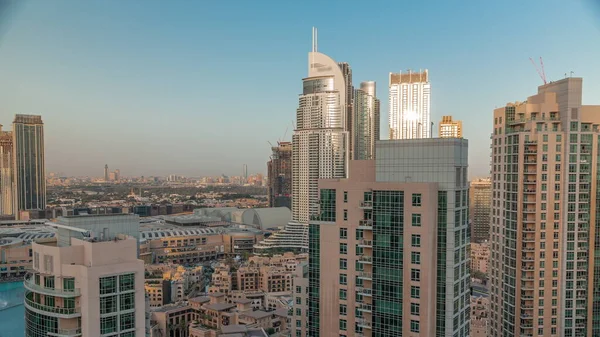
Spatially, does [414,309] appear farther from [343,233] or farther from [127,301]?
[127,301]

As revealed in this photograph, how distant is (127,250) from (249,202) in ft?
137

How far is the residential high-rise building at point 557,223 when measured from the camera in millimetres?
6836

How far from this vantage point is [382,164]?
5324mm

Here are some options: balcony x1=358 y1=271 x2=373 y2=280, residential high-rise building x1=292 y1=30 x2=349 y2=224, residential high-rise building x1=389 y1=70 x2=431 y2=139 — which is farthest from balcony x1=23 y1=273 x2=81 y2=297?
residential high-rise building x1=389 y1=70 x2=431 y2=139

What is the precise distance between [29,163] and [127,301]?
1021 inches

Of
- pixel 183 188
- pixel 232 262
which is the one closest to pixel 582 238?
pixel 232 262

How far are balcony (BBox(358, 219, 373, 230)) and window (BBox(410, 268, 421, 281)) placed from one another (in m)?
0.69

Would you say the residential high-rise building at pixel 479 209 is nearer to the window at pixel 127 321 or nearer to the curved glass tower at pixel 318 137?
the curved glass tower at pixel 318 137

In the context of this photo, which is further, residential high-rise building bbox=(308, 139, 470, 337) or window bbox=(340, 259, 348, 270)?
window bbox=(340, 259, 348, 270)

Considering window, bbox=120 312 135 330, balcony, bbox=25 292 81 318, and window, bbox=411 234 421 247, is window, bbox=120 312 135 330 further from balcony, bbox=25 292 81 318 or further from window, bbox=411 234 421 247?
window, bbox=411 234 421 247

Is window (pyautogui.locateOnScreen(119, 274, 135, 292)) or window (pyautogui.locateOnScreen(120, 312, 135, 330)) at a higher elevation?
window (pyautogui.locateOnScreen(119, 274, 135, 292))

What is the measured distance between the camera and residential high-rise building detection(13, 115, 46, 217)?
25.2m

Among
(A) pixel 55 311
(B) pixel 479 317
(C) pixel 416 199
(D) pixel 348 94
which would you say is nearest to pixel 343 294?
(C) pixel 416 199

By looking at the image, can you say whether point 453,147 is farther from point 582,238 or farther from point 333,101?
point 333,101
